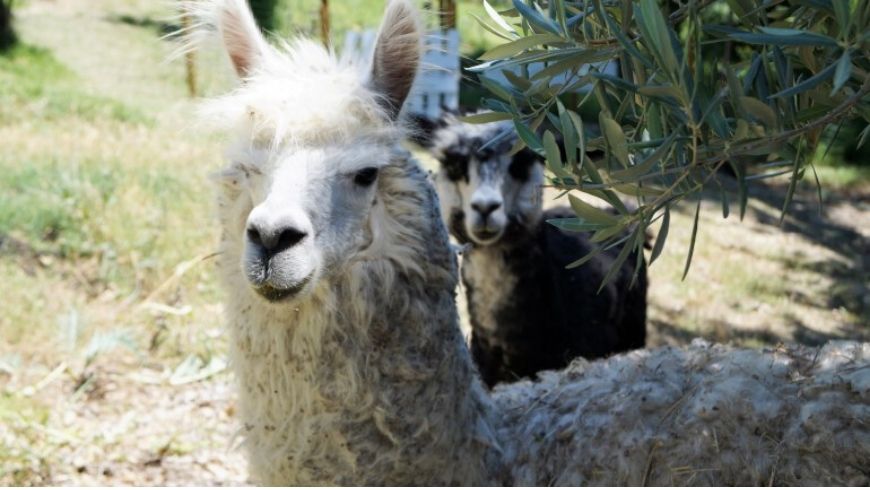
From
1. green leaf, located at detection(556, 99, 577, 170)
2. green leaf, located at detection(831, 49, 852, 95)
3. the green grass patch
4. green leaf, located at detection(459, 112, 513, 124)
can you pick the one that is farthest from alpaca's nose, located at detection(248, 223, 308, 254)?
the green grass patch

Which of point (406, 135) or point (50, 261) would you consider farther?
point (50, 261)

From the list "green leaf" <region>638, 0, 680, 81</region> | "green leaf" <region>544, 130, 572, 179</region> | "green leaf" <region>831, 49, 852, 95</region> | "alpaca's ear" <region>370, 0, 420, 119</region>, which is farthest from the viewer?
"alpaca's ear" <region>370, 0, 420, 119</region>

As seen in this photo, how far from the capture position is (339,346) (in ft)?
9.18

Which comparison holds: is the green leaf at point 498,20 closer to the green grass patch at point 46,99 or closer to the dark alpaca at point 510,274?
the dark alpaca at point 510,274

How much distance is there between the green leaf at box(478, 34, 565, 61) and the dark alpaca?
8.83ft

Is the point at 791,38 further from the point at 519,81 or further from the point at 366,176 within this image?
the point at 366,176

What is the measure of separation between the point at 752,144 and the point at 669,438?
Answer: 1.32 meters

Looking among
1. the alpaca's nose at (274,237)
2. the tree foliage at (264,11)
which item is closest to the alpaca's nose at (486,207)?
the alpaca's nose at (274,237)

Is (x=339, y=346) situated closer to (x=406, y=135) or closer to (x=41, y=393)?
(x=406, y=135)

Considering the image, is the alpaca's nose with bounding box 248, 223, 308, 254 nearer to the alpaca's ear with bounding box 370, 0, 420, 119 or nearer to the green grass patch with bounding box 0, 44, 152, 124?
the alpaca's ear with bounding box 370, 0, 420, 119

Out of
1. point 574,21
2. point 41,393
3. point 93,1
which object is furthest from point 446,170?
point 93,1

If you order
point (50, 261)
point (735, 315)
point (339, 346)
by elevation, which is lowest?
point (735, 315)

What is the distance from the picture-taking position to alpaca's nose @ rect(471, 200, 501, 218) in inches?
184

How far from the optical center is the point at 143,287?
643 centimetres
